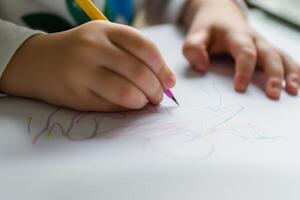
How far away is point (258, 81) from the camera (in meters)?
0.35

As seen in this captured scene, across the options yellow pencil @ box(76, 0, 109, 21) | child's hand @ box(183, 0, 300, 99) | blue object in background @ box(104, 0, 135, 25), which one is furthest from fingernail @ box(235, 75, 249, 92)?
blue object in background @ box(104, 0, 135, 25)

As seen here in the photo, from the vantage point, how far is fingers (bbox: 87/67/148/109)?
27 cm

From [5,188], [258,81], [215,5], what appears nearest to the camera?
[5,188]

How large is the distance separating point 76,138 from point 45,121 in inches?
1.2

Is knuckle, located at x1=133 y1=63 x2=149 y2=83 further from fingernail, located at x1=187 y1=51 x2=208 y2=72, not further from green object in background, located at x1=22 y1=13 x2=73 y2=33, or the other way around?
green object in background, located at x1=22 y1=13 x2=73 y2=33

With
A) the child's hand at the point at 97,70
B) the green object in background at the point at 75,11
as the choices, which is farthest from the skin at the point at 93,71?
the green object in background at the point at 75,11

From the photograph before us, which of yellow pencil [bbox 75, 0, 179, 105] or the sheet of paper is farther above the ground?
yellow pencil [bbox 75, 0, 179, 105]

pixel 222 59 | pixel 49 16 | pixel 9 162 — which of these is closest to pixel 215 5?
pixel 222 59

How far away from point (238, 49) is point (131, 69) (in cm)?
13

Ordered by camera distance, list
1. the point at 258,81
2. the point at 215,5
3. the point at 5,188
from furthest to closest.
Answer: the point at 215,5 < the point at 258,81 < the point at 5,188

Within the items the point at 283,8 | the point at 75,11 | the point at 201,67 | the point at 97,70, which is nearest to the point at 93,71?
the point at 97,70

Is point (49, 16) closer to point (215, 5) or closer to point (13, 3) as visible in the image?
point (13, 3)

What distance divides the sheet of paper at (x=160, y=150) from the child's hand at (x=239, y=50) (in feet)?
0.07

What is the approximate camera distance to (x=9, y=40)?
0.30 metres
